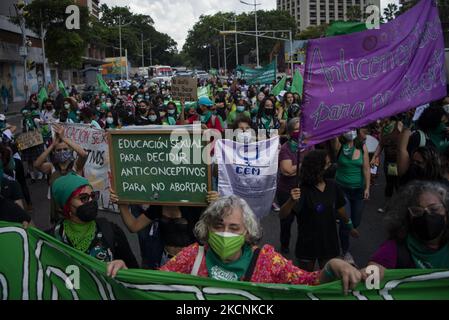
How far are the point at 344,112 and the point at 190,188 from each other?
1.28 meters

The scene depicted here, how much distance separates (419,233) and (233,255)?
93 centimetres

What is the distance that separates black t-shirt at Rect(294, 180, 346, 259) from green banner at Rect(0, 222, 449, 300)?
1756 millimetres

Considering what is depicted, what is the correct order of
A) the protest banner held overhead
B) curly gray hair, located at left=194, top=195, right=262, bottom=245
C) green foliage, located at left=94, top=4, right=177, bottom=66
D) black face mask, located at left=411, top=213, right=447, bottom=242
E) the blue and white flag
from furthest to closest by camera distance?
green foliage, located at left=94, top=4, right=177, bottom=66
the protest banner held overhead
the blue and white flag
curly gray hair, located at left=194, top=195, right=262, bottom=245
black face mask, located at left=411, top=213, right=447, bottom=242

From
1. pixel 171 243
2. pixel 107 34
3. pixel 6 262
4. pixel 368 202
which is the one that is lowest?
pixel 368 202

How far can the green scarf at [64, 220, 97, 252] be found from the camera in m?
2.99

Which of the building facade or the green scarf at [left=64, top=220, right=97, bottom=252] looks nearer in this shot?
the green scarf at [left=64, top=220, right=97, bottom=252]

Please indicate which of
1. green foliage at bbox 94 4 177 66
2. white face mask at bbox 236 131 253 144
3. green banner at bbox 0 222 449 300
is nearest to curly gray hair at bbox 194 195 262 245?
green banner at bbox 0 222 449 300

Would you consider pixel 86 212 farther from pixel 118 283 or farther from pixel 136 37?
pixel 136 37

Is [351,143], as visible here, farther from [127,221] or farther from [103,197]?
[103,197]

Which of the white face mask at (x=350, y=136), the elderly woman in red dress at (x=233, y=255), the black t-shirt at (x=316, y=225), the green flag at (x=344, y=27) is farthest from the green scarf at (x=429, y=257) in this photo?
the white face mask at (x=350, y=136)

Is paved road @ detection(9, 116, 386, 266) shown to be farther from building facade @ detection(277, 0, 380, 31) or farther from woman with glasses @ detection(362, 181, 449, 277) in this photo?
building facade @ detection(277, 0, 380, 31)
